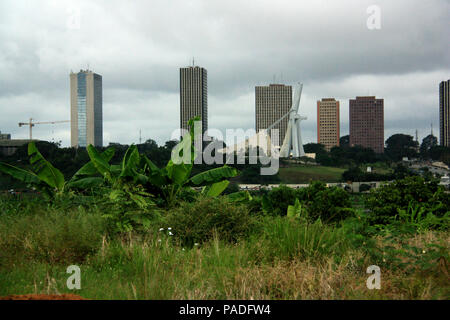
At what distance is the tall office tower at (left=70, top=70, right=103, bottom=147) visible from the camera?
96.0 ft

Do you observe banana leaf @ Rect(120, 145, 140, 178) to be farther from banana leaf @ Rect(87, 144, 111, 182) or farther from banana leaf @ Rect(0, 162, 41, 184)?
banana leaf @ Rect(0, 162, 41, 184)

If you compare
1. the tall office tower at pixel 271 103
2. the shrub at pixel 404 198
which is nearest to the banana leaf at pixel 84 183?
the shrub at pixel 404 198

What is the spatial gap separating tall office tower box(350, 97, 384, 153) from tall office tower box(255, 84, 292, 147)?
87.1 feet

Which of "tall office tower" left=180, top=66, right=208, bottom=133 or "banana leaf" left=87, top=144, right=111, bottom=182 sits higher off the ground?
"tall office tower" left=180, top=66, right=208, bottom=133

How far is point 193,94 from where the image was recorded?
4162cm

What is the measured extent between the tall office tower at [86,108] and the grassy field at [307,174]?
2673 centimetres

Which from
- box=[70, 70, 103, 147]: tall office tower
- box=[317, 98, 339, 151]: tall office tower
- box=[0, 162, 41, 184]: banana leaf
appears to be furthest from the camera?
box=[317, 98, 339, 151]: tall office tower

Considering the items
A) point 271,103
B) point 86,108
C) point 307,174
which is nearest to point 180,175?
point 86,108

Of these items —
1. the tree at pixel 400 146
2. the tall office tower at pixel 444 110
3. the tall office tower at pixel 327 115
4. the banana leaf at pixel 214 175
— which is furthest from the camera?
the tree at pixel 400 146

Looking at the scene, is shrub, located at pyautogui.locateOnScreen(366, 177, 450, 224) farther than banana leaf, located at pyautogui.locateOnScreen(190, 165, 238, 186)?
No

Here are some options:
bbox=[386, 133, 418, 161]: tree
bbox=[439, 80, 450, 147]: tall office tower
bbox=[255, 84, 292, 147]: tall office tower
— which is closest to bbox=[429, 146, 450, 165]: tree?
bbox=[439, 80, 450, 147]: tall office tower

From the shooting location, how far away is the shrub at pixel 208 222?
7008 millimetres

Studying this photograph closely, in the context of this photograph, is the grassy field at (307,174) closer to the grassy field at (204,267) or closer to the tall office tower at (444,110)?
the tall office tower at (444,110)

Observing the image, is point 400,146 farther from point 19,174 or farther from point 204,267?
point 204,267
